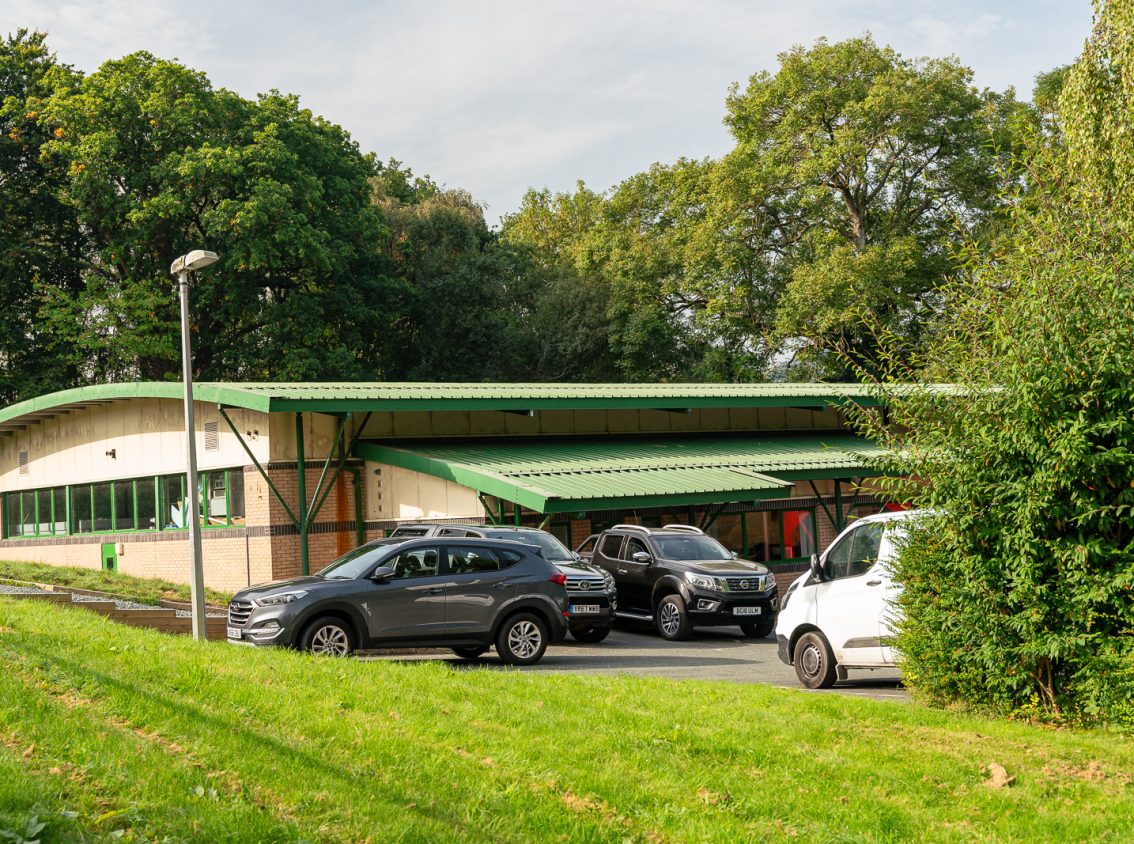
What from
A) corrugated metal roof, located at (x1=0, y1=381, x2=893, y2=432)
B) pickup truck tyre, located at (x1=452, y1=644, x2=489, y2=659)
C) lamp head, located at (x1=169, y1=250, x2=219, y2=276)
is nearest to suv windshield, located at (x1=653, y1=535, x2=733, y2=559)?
corrugated metal roof, located at (x1=0, y1=381, x2=893, y2=432)

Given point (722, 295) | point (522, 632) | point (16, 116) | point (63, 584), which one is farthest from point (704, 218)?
point (522, 632)

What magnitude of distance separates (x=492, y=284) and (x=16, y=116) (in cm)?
1901

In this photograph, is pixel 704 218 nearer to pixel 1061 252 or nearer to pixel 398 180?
pixel 398 180

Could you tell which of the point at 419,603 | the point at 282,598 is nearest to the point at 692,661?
the point at 419,603

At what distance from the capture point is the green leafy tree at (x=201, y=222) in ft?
133

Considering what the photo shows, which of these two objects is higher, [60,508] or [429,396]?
[429,396]

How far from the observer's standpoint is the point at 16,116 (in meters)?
43.1

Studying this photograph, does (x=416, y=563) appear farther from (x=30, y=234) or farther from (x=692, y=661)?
(x=30, y=234)

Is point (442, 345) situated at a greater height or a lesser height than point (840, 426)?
greater

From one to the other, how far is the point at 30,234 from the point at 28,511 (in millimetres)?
14195

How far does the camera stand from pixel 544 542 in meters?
19.7

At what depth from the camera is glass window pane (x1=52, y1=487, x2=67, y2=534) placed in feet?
106

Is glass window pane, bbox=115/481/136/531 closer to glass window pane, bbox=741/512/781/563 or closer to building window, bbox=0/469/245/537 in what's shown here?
building window, bbox=0/469/245/537

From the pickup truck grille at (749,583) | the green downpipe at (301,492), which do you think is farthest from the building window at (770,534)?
the green downpipe at (301,492)
